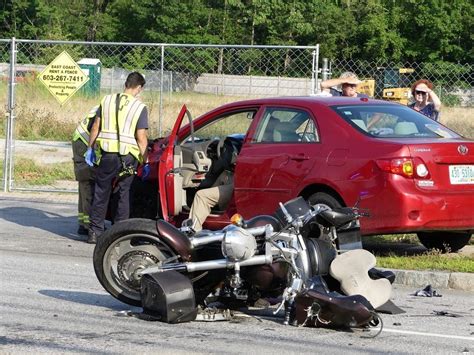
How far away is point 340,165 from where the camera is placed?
10523 mm

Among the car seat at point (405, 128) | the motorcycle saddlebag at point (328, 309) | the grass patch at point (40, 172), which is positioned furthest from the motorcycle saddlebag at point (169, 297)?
the grass patch at point (40, 172)

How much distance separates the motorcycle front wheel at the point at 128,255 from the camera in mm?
8125

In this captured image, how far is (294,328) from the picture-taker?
7.76 meters

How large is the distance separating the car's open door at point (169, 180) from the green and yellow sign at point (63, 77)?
6.14m

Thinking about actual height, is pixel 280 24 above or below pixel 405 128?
above

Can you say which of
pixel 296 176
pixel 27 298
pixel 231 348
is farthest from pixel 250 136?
pixel 231 348

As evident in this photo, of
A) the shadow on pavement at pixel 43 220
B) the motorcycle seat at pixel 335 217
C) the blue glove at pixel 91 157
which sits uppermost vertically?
the motorcycle seat at pixel 335 217

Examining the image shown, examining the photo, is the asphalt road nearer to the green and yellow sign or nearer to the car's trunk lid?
the car's trunk lid

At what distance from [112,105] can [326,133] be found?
8.02 feet

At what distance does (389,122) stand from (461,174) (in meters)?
0.90

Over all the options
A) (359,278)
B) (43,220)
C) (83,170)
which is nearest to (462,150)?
(359,278)

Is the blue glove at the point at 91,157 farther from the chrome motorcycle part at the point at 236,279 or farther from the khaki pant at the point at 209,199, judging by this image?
the chrome motorcycle part at the point at 236,279

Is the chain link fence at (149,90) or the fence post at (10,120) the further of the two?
the chain link fence at (149,90)

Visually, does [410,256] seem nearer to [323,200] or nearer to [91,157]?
[323,200]
